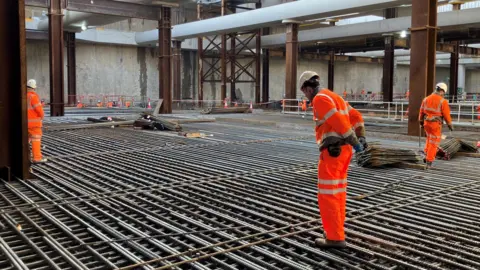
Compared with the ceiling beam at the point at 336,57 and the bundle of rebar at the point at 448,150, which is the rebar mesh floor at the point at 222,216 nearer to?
the bundle of rebar at the point at 448,150

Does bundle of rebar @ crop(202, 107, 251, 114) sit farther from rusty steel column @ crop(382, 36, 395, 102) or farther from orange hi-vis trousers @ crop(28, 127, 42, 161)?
orange hi-vis trousers @ crop(28, 127, 42, 161)

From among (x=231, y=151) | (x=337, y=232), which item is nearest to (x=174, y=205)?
(x=337, y=232)

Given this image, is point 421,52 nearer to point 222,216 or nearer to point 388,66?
point 222,216

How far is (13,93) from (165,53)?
15.6 m

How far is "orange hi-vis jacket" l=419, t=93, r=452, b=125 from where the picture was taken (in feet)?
27.5

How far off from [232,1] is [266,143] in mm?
19436

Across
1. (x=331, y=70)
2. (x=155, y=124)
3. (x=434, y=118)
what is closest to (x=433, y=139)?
(x=434, y=118)

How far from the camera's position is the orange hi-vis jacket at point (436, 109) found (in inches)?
329

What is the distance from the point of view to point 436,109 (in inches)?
331

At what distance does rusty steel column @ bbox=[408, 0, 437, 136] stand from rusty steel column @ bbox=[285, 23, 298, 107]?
10.3 meters

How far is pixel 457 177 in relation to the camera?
780 centimetres

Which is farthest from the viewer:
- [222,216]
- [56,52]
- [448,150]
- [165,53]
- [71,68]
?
[71,68]

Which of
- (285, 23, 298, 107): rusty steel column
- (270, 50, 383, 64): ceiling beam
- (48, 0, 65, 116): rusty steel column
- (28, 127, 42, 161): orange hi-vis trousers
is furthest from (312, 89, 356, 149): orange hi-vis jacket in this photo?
(270, 50, 383, 64): ceiling beam

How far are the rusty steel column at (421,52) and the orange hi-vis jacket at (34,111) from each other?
9.52m
